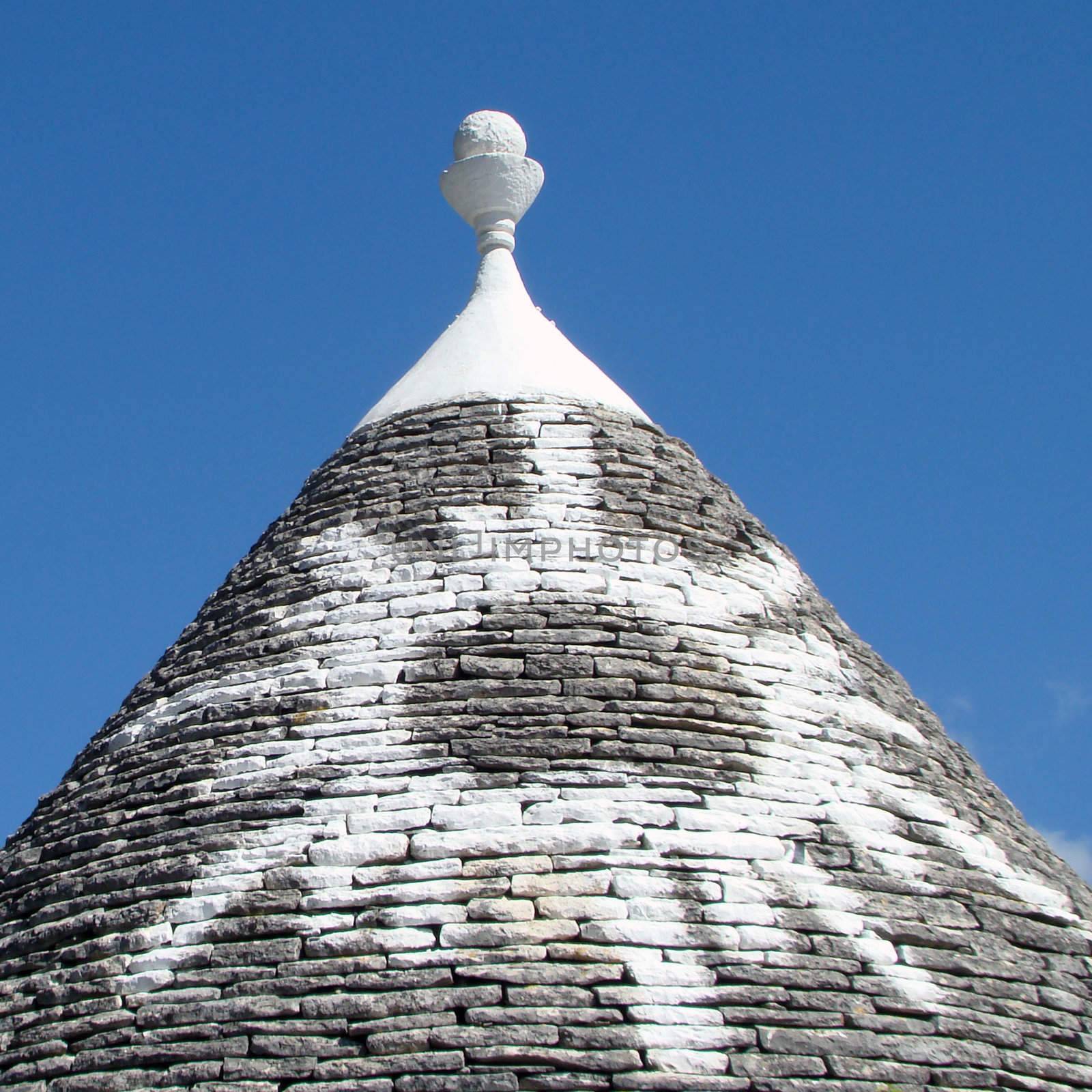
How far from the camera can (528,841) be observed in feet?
25.8

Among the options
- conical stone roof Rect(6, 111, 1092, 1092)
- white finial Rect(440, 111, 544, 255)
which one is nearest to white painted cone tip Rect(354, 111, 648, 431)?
white finial Rect(440, 111, 544, 255)

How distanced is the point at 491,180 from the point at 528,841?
17.8 feet

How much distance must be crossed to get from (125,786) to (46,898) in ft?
2.22

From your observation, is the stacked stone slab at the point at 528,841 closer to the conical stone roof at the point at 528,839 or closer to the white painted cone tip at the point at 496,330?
the conical stone roof at the point at 528,839

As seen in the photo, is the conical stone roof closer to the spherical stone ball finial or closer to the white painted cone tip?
the white painted cone tip

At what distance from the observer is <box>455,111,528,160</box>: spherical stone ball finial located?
39.0 feet


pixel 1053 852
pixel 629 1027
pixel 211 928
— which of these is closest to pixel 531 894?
pixel 629 1027

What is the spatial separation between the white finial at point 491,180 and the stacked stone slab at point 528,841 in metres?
2.21

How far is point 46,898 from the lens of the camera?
8625 mm

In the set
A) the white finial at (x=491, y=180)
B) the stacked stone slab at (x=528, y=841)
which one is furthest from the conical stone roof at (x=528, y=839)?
the white finial at (x=491, y=180)

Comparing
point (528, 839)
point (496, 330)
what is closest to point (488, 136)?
point (496, 330)

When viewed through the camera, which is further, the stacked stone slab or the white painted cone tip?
the white painted cone tip

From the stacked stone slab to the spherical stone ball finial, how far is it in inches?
101

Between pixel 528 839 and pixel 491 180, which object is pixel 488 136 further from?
pixel 528 839
